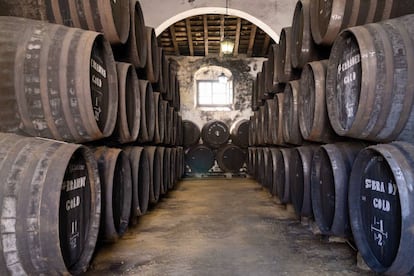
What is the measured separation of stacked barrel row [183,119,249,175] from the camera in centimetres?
945

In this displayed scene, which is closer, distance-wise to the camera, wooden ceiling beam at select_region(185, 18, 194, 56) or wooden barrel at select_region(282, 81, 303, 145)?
wooden barrel at select_region(282, 81, 303, 145)

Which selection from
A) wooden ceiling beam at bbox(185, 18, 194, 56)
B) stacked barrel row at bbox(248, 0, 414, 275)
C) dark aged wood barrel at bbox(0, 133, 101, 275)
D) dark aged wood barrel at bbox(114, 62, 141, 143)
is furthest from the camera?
wooden ceiling beam at bbox(185, 18, 194, 56)

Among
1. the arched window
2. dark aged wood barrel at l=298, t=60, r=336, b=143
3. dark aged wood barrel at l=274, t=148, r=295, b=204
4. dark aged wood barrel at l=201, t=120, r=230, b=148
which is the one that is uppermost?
the arched window

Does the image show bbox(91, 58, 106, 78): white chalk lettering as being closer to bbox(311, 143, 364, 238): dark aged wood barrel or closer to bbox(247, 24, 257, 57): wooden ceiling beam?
bbox(311, 143, 364, 238): dark aged wood barrel

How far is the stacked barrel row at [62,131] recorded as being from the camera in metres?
1.40

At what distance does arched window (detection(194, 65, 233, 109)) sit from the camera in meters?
11.1

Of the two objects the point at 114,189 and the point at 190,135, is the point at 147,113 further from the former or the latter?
the point at 190,135

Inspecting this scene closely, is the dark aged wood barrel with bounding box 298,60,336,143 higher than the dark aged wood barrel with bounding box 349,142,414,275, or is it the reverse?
the dark aged wood barrel with bounding box 298,60,336,143

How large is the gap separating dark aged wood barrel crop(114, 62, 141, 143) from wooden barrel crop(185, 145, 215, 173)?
6.12 metres

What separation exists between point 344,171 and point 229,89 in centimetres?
894

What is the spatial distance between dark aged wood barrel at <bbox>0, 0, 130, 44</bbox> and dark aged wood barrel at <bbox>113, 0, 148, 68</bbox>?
1.96ft

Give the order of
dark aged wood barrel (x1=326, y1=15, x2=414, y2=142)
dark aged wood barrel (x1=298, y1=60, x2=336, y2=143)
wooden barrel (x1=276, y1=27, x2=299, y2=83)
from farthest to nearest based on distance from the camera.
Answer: wooden barrel (x1=276, y1=27, x2=299, y2=83) → dark aged wood barrel (x1=298, y1=60, x2=336, y2=143) → dark aged wood barrel (x1=326, y1=15, x2=414, y2=142)

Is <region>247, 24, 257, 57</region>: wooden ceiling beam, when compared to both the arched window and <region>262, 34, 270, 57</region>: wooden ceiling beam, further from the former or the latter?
the arched window

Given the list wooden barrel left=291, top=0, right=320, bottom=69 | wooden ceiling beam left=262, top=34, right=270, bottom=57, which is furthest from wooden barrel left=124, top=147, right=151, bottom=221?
wooden ceiling beam left=262, top=34, right=270, bottom=57
